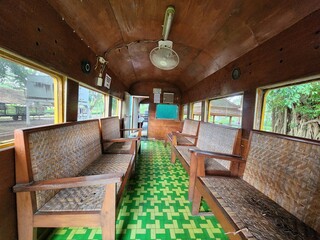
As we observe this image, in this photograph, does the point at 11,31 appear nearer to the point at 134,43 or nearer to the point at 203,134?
the point at 134,43

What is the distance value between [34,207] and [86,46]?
1981mm

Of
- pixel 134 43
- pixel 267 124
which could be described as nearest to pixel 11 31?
pixel 134 43

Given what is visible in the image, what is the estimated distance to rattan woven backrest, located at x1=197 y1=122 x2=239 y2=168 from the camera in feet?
6.76

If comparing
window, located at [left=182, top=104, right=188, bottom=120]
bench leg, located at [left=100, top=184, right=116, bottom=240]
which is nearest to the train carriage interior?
bench leg, located at [left=100, top=184, right=116, bottom=240]

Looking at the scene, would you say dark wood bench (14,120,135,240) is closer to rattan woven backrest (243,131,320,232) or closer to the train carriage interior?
the train carriage interior

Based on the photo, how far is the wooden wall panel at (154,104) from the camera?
580 cm

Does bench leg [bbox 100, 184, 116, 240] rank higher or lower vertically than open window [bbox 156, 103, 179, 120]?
lower

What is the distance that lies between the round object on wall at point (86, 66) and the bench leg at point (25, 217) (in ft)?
5.34

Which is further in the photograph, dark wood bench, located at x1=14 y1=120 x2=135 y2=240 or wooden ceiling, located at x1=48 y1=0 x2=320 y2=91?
wooden ceiling, located at x1=48 y1=0 x2=320 y2=91

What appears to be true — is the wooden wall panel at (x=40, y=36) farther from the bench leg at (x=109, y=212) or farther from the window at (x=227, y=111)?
the window at (x=227, y=111)

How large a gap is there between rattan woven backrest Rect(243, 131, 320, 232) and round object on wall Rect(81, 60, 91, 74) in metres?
2.36

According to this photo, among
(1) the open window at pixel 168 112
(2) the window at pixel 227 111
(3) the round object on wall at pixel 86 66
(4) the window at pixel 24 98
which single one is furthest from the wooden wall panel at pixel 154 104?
(4) the window at pixel 24 98

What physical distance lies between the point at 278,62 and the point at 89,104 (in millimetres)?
2764

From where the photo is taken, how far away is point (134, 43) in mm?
2723
